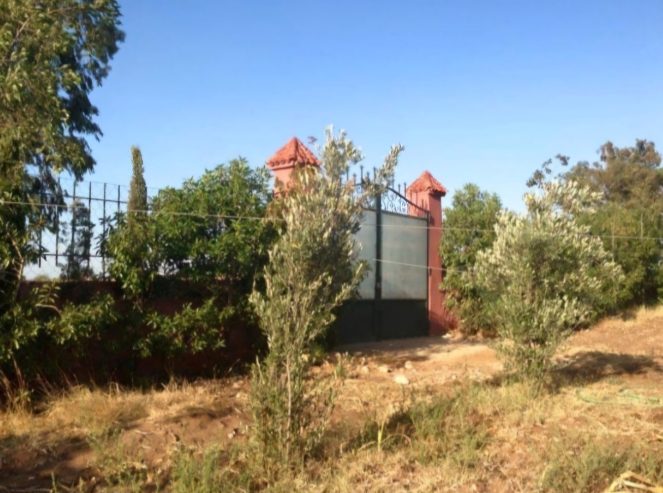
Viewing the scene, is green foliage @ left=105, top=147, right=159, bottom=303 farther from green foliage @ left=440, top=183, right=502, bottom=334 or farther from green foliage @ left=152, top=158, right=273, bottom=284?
green foliage @ left=440, top=183, right=502, bottom=334

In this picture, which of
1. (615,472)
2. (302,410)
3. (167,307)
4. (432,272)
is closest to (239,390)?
(167,307)

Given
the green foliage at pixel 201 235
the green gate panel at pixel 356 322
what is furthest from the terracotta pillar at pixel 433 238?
the green foliage at pixel 201 235

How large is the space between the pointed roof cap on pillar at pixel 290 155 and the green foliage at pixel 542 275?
385 centimetres

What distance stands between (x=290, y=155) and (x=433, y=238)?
16.8ft

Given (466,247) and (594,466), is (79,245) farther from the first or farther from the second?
(466,247)

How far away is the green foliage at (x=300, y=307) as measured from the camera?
5.16 meters

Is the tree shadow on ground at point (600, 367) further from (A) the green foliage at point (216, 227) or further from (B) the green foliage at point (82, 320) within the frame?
(B) the green foliage at point (82, 320)

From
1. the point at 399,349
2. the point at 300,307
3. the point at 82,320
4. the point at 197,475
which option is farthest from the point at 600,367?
the point at 82,320

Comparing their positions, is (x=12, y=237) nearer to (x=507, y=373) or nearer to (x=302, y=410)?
(x=302, y=410)

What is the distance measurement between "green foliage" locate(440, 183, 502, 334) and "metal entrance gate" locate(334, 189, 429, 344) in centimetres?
58

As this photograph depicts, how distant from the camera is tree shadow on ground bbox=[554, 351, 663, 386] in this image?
9.26 metres

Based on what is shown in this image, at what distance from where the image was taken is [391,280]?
14.0 metres

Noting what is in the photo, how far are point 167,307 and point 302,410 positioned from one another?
3.49m

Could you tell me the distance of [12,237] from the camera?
21.8 feet
